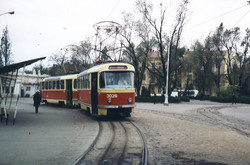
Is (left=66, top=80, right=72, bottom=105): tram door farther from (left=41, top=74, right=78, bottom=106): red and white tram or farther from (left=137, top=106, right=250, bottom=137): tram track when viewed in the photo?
(left=137, top=106, right=250, bottom=137): tram track

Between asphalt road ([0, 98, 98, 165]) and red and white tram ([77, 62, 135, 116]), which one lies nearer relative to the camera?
asphalt road ([0, 98, 98, 165])

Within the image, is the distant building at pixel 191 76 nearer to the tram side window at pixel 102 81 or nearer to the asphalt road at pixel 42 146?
the tram side window at pixel 102 81

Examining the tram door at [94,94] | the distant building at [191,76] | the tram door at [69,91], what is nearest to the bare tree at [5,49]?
the distant building at [191,76]

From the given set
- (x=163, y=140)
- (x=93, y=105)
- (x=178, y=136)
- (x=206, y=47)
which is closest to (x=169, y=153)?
(x=163, y=140)

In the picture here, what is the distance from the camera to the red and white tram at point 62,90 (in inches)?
976

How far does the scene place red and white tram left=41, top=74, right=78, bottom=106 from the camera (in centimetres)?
2480

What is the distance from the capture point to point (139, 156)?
7.00 m

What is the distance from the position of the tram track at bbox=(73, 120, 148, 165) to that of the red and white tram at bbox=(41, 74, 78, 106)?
14514 mm

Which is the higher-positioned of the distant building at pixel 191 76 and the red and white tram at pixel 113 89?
the distant building at pixel 191 76

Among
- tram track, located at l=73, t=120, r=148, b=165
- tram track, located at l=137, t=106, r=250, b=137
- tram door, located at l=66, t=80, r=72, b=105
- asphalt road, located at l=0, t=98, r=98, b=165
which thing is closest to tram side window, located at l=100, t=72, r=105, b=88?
asphalt road, located at l=0, t=98, r=98, b=165

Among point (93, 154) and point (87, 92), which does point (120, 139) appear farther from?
point (87, 92)

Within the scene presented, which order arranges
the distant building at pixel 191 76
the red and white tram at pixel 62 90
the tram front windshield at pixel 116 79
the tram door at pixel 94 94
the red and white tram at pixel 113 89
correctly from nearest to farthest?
the red and white tram at pixel 113 89 < the tram front windshield at pixel 116 79 < the tram door at pixel 94 94 < the red and white tram at pixel 62 90 < the distant building at pixel 191 76

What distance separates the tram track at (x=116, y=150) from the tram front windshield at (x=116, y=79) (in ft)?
13.0

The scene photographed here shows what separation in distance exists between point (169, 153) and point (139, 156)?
2.99ft
